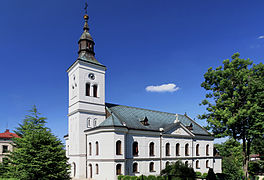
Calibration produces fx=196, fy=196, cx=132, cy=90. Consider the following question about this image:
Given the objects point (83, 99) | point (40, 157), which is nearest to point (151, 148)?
point (83, 99)

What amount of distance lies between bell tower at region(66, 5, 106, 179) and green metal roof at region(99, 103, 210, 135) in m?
2.84

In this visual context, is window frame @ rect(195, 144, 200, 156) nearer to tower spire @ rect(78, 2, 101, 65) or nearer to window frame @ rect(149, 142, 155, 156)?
window frame @ rect(149, 142, 155, 156)

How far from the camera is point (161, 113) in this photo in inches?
1580

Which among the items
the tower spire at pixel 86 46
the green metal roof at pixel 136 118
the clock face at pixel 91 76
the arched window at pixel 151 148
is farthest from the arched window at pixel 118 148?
the tower spire at pixel 86 46

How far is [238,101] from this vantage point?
26000 mm

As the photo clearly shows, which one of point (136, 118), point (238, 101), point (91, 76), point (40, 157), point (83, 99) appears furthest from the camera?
point (136, 118)

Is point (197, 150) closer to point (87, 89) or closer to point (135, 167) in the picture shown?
point (135, 167)

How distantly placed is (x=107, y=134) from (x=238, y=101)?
1813 centimetres

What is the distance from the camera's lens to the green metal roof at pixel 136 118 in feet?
94.9

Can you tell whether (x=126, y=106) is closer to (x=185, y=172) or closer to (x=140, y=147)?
(x=140, y=147)

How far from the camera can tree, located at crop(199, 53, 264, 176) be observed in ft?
83.1

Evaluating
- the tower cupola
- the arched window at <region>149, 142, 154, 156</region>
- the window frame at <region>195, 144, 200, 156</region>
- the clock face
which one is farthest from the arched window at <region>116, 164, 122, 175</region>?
the window frame at <region>195, 144, 200, 156</region>

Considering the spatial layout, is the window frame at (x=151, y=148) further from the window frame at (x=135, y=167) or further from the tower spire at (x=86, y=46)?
the tower spire at (x=86, y=46)

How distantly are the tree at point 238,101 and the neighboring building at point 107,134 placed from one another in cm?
948
